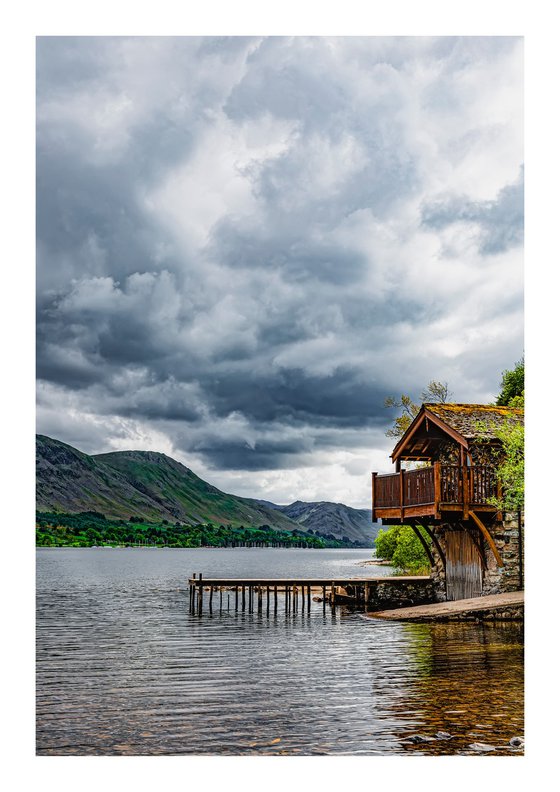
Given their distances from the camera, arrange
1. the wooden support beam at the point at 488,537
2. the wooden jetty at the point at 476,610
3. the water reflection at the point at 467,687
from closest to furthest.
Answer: the water reflection at the point at 467,687, the wooden jetty at the point at 476,610, the wooden support beam at the point at 488,537

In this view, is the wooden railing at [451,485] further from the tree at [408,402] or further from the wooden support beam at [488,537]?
the tree at [408,402]

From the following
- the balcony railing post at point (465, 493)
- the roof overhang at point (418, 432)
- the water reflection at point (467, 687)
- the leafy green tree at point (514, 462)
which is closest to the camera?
the water reflection at point (467, 687)

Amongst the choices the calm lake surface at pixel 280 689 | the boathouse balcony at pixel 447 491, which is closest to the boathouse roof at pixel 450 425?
the boathouse balcony at pixel 447 491

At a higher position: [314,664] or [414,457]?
[414,457]

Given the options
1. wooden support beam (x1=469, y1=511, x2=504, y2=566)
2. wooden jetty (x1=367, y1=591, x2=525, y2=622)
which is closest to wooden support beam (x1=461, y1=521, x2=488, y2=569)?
wooden support beam (x1=469, y1=511, x2=504, y2=566)

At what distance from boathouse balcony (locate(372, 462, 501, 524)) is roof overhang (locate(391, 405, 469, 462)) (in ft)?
3.54

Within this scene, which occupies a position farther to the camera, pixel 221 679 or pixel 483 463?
pixel 483 463

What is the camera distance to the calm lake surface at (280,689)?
12.0 m

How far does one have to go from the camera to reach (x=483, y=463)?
97.0ft

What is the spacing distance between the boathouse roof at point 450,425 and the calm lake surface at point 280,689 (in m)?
6.59
